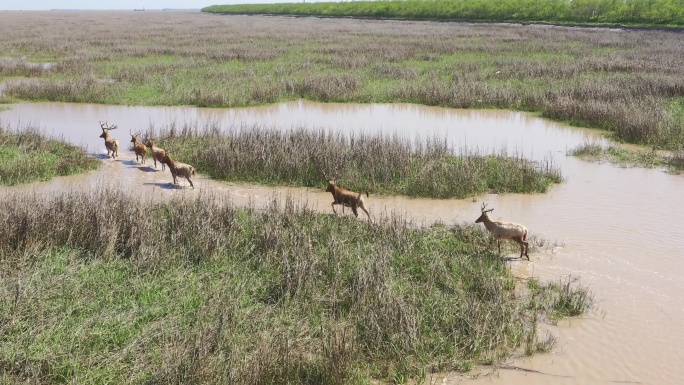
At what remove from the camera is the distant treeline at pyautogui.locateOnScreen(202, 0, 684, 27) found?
213ft

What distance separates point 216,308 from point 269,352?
119 centimetres

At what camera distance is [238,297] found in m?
6.46

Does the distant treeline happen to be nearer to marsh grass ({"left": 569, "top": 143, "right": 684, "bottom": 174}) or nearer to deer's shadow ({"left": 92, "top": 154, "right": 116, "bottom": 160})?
marsh grass ({"left": 569, "top": 143, "right": 684, "bottom": 174})

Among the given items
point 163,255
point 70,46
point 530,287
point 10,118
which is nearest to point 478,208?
point 530,287

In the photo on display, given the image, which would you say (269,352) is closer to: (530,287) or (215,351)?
(215,351)

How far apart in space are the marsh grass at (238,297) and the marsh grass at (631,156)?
6934mm

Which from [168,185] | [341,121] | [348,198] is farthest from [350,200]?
[341,121]

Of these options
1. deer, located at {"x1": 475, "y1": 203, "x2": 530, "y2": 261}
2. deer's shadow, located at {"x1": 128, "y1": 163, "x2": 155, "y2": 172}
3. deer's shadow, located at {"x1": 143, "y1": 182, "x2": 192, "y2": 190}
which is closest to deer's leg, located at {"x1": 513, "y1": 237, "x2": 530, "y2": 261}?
deer, located at {"x1": 475, "y1": 203, "x2": 530, "y2": 261}

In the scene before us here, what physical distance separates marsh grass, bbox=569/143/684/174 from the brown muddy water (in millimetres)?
485

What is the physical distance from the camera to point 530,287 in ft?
24.0

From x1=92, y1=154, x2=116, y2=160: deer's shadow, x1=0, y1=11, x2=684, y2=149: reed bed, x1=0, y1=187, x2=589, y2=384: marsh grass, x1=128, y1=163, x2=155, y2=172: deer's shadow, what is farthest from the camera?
x1=0, y1=11, x2=684, y2=149: reed bed

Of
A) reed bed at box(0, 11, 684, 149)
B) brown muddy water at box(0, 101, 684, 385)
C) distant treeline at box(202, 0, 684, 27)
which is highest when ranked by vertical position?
distant treeline at box(202, 0, 684, 27)

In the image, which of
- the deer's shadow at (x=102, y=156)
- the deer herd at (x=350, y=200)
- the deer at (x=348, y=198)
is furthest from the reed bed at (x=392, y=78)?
the deer at (x=348, y=198)

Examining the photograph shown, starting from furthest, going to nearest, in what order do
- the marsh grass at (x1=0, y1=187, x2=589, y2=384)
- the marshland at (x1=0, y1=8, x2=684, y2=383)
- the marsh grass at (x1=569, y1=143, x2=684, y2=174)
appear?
1. the marsh grass at (x1=569, y1=143, x2=684, y2=174)
2. the marshland at (x1=0, y1=8, x2=684, y2=383)
3. the marsh grass at (x1=0, y1=187, x2=589, y2=384)
